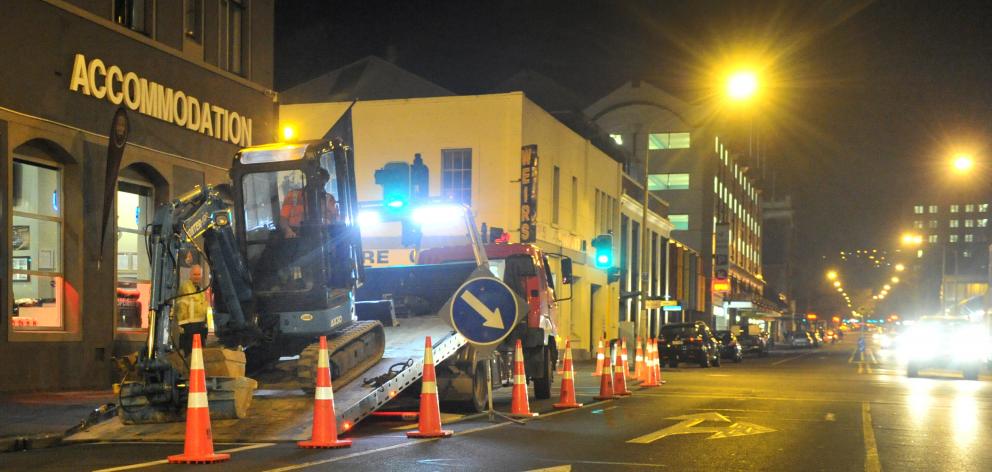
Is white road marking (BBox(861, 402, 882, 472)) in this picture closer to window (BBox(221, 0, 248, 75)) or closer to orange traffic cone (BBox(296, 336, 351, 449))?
orange traffic cone (BBox(296, 336, 351, 449))

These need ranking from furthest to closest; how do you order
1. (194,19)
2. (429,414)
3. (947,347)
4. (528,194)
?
(528,194)
(947,347)
(194,19)
(429,414)

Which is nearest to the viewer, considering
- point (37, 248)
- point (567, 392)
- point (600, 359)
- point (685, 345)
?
point (567, 392)

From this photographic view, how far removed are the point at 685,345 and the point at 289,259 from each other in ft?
89.8

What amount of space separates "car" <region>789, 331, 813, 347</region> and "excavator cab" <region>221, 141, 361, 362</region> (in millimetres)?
75961

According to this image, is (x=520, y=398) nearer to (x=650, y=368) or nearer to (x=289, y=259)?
(x=289, y=259)

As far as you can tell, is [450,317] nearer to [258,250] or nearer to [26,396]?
[258,250]

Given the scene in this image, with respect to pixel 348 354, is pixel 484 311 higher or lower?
higher

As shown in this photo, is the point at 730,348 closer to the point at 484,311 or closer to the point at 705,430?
the point at 705,430

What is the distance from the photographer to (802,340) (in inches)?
3334

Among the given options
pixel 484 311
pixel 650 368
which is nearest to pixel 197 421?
pixel 484 311

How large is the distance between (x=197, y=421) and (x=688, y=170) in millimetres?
77426

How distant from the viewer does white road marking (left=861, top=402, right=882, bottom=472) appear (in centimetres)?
1016

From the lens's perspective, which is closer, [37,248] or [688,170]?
[37,248]

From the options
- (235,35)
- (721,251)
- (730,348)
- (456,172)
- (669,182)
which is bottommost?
(730,348)
